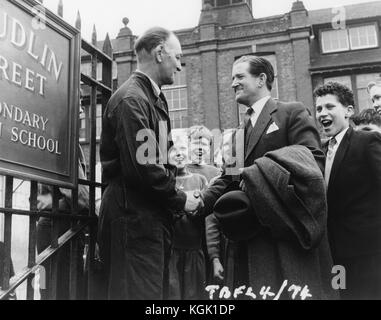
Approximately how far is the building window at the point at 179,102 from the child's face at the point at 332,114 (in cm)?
1589

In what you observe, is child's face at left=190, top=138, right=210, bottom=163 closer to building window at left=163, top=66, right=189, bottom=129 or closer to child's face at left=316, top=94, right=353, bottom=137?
child's face at left=316, top=94, right=353, bottom=137

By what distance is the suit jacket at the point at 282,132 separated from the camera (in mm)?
2527

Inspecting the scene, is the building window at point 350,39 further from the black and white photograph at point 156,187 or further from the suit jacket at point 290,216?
the suit jacket at point 290,216

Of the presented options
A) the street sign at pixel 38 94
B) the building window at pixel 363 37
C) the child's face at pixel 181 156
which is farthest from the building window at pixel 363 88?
the street sign at pixel 38 94

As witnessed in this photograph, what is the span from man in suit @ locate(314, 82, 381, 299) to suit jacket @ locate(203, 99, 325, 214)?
0.36m

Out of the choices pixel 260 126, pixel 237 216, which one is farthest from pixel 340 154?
pixel 237 216

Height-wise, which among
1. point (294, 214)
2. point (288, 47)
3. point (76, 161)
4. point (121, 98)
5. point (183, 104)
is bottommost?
point (294, 214)

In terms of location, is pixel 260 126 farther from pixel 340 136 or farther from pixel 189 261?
pixel 189 261

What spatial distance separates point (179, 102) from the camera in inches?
759

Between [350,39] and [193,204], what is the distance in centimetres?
1839

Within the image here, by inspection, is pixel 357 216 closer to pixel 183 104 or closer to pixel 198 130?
pixel 198 130

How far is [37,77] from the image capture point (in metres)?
2.39
